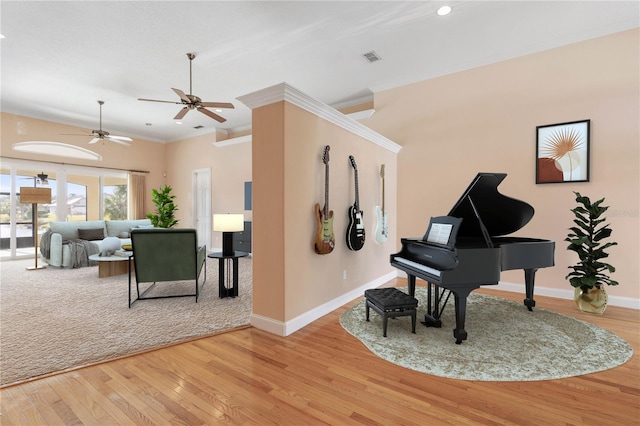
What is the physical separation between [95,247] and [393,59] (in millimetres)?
6528

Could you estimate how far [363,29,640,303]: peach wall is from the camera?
11.6 ft

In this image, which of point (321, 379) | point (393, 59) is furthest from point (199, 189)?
point (321, 379)

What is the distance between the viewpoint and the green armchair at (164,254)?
3.48m

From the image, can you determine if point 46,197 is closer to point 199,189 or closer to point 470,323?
point 199,189

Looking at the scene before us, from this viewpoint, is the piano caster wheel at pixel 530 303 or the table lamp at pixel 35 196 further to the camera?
the table lamp at pixel 35 196

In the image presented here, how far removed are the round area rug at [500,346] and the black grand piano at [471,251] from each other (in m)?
0.20

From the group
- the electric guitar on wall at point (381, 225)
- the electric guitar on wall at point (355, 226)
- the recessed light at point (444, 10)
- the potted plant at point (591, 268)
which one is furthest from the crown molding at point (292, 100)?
the potted plant at point (591, 268)

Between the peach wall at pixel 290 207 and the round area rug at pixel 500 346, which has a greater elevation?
the peach wall at pixel 290 207

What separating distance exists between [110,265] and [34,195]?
93.8 inches

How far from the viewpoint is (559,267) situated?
3922 mm

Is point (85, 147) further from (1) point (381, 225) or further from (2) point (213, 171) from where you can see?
(1) point (381, 225)

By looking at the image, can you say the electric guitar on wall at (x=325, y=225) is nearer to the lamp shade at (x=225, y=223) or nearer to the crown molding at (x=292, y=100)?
the crown molding at (x=292, y=100)

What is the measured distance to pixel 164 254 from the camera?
140 inches

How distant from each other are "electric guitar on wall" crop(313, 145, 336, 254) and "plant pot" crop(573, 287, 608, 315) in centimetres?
288
